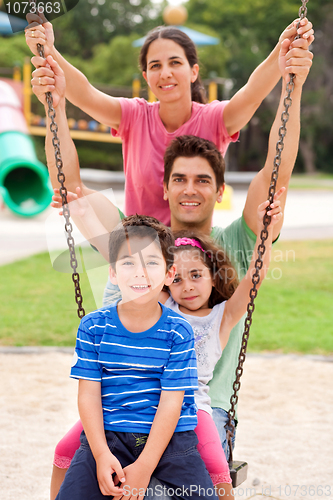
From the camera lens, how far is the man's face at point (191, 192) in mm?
2555

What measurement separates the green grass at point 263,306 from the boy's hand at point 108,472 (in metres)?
2.38

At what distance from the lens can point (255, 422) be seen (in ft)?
12.4

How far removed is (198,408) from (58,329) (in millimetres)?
3671

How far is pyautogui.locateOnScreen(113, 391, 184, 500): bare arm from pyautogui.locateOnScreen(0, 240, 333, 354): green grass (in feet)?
7.71

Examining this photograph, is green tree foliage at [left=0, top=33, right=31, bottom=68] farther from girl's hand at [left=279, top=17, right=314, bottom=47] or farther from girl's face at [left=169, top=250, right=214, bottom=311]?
girl's face at [left=169, top=250, right=214, bottom=311]

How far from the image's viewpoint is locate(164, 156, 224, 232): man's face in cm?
255

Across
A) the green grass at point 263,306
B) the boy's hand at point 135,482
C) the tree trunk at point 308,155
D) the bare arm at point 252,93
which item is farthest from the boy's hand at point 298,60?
the tree trunk at point 308,155

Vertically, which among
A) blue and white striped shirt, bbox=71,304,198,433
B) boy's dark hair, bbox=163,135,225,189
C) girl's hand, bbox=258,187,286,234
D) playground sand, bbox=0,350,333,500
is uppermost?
boy's dark hair, bbox=163,135,225,189

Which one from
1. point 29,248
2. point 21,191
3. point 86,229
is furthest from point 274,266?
point 86,229

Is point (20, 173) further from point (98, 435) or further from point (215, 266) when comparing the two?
point (98, 435)

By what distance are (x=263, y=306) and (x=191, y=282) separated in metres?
4.28

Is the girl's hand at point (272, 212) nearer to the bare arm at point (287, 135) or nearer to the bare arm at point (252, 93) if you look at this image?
the bare arm at point (287, 135)

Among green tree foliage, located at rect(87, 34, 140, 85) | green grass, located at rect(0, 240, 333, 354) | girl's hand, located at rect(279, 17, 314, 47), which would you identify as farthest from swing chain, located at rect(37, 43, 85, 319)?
green tree foliage, located at rect(87, 34, 140, 85)

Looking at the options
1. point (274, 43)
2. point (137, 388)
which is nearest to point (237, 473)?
point (137, 388)
